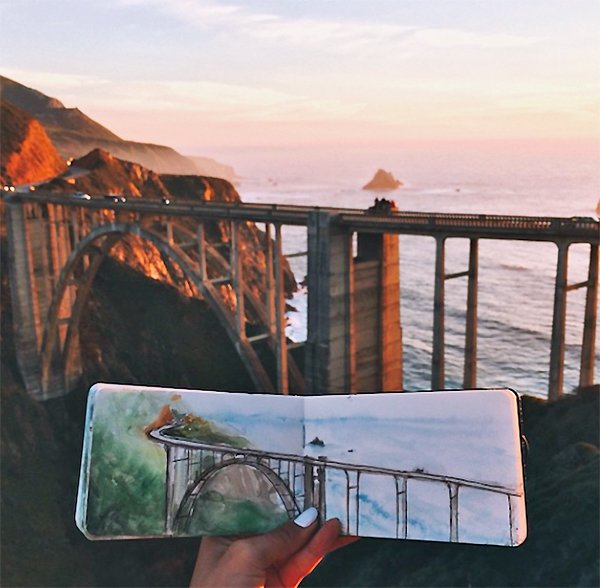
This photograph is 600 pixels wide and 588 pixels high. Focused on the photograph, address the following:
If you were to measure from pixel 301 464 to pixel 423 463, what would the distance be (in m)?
1.09

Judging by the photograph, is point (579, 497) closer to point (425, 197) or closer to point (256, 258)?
point (256, 258)

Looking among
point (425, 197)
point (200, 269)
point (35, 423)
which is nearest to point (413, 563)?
point (200, 269)

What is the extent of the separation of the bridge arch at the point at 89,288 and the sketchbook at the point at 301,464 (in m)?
21.6

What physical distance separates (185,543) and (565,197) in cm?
4538

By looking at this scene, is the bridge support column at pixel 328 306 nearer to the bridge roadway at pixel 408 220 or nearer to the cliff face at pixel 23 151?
the bridge roadway at pixel 408 220

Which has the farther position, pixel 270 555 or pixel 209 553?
pixel 209 553

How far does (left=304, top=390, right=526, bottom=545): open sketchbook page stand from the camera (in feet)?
16.1

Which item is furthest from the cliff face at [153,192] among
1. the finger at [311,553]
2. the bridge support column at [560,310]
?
the finger at [311,553]

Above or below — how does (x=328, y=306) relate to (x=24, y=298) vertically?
above

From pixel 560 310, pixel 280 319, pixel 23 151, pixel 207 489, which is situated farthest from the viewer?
pixel 23 151

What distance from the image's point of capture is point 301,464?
5242 millimetres

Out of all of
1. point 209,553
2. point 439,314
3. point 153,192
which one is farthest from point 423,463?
point 153,192

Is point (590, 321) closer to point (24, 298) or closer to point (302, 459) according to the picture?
point (302, 459)

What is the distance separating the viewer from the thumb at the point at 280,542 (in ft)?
16.0
